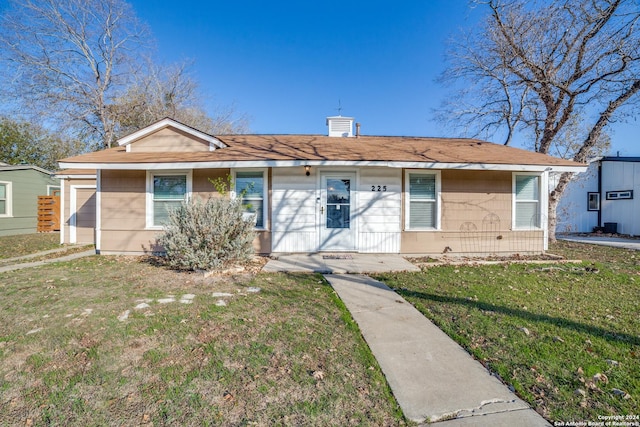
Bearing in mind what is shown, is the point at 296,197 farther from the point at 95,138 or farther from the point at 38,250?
the point at 95,138

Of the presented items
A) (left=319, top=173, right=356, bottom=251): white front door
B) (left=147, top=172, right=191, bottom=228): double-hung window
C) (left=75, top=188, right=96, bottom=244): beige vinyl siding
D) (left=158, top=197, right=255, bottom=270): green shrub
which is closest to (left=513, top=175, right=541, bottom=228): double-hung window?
(left=319, top=173, right=356, bottom=251): white front door

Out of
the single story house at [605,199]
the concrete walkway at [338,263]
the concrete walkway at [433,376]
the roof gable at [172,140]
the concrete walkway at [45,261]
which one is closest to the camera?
the concrete walkway at [433,376]

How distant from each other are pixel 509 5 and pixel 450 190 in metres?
7.72

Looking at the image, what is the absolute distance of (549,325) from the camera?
3.56 meters

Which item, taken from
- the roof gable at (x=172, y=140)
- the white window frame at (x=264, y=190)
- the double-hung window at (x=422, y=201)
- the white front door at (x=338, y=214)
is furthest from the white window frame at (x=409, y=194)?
A: the roof gable at (x=172, y=140)

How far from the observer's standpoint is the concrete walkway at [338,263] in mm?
6324

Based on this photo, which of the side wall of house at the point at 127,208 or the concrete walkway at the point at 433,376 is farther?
the side wall of house at the point at 127,208

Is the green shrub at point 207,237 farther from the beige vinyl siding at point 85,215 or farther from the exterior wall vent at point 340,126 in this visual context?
the beige vinyl siding at point 85,215

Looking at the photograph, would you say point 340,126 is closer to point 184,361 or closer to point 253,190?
point 253,190

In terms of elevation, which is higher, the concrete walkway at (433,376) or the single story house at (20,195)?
the single story house at (20,195)

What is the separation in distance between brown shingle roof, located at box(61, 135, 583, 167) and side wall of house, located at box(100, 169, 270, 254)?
0.58 m

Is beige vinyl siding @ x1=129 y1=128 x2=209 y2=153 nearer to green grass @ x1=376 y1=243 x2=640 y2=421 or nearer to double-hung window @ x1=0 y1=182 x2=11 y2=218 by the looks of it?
green grass @ x1=376 y1=243 x2=640 y2=421

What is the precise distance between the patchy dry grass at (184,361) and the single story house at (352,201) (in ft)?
11.3

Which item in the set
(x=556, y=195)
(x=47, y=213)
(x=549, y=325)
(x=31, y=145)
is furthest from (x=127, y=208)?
(x=31, y=145)
